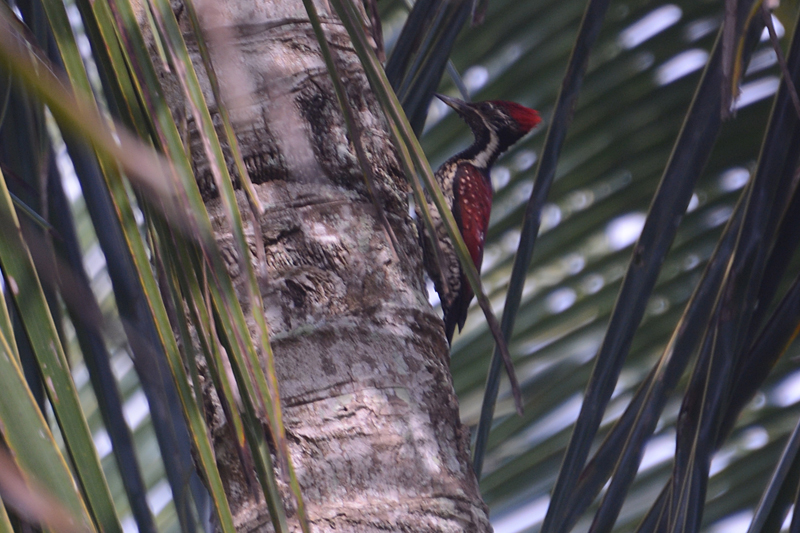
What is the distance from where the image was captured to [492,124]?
2084mm

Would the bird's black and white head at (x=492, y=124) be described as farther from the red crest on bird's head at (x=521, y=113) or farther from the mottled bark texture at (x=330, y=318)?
the mottled bark texture at (x=330, y=318)

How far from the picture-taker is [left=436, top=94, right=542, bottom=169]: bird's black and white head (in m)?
2.08

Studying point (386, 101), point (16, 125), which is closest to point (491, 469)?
point (16, 125)

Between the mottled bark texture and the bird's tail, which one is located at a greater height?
the bird's tail

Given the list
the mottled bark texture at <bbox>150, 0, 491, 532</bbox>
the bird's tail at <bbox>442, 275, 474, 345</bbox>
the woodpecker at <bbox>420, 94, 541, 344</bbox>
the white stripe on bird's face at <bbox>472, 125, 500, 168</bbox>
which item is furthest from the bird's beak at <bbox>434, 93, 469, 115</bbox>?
the mottled bark texture at <bbox>150, 0, 491, 532</bbox>

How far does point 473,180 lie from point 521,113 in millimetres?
231

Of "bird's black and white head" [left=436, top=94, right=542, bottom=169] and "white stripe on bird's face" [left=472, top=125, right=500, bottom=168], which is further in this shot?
"white stripe on bird's face" [left=472, top=125, right=500, bottom=168]

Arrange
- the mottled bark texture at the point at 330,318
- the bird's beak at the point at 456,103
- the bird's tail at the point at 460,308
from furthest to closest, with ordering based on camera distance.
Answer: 1. the bird's beak at the point at 456,103
2. the bird's tail at the point at 460,308
3. the mottled bark texture at the point at 330,318

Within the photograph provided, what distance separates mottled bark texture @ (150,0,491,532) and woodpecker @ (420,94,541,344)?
1.25 m

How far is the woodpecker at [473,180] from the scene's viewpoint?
2038 mm

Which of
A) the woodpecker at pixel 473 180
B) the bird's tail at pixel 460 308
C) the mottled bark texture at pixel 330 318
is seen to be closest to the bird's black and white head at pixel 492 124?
the woodpecker at pixel 473 180

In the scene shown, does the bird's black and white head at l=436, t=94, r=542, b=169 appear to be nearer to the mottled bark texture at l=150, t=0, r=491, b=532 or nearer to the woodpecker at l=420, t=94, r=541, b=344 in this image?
the woodpecker at l=420, t=94, r=541, b=344

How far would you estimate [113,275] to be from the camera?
0.91m

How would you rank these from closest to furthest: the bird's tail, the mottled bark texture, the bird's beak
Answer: the mottled bark texture < the bird's tail < the bird's beak
